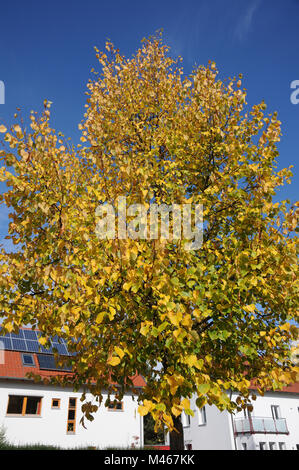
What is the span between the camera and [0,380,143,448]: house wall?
16.5m

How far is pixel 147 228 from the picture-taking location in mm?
4043

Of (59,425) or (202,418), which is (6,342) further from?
(202,418)

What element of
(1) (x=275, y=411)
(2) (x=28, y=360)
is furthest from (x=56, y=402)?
(1) (x=275, y=411)

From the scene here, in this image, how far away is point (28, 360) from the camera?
1927cm

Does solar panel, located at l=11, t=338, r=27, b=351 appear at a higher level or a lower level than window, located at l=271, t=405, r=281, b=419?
higher

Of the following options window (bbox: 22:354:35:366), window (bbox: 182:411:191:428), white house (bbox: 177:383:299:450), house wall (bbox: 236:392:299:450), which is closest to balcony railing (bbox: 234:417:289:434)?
white house (bbox: 177:383:299:450)

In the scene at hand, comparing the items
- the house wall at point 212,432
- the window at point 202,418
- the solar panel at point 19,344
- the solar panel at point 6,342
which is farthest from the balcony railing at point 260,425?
the solar panel at point 6,342

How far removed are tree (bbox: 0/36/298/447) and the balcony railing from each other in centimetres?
1827

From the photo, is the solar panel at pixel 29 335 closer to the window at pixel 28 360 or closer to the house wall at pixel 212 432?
the window at pixel 28 360

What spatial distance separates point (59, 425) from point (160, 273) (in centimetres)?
1777

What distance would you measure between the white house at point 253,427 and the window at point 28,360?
1144 cm

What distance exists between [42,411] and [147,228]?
1754 centimetres

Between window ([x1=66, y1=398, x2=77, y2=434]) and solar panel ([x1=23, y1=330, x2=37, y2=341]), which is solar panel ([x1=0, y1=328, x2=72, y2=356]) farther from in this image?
window ([x1=66, y1=398, x2=77, y2=434])

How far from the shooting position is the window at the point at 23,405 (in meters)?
17.0
